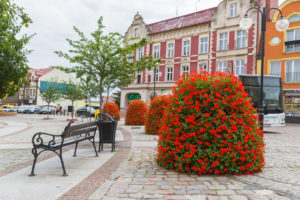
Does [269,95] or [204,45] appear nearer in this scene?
[269,95]

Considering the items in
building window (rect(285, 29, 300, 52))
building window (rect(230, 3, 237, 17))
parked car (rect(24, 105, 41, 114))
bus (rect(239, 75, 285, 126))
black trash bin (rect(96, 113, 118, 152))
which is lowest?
parked car (rect(24, 105, 41, 114))

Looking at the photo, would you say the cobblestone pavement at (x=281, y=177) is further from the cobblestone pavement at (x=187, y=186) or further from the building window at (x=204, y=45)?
the building window at (x=204, y=45)

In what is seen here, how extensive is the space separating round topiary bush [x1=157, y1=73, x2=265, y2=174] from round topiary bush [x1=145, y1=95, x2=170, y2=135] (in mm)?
7218

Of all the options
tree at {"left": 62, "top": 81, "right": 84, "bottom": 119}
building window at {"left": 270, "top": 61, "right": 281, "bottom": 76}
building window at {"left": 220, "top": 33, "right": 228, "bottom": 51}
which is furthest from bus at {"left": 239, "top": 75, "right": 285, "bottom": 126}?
tree at {"left": 62, "top": 81, "right": 84, "bottom": 119}

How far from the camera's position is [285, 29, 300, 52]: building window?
25219 millimetres

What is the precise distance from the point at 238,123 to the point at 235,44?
24.4 m

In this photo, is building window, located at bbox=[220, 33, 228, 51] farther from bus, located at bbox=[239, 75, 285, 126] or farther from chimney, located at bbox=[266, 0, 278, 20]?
bus, located at bbox=[239, 75, 285, 126]

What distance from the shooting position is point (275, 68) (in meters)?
26.6

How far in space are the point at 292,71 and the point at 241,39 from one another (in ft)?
19.3

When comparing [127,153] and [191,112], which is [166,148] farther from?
[127,153]

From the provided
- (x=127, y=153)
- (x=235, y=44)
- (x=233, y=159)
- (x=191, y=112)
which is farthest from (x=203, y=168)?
(x=235, y=44)

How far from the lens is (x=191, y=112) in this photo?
16.1ft

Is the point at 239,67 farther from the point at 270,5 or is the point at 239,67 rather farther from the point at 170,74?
the point at 170,74

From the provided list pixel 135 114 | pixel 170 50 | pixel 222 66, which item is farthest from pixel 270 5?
pixel 135 114
